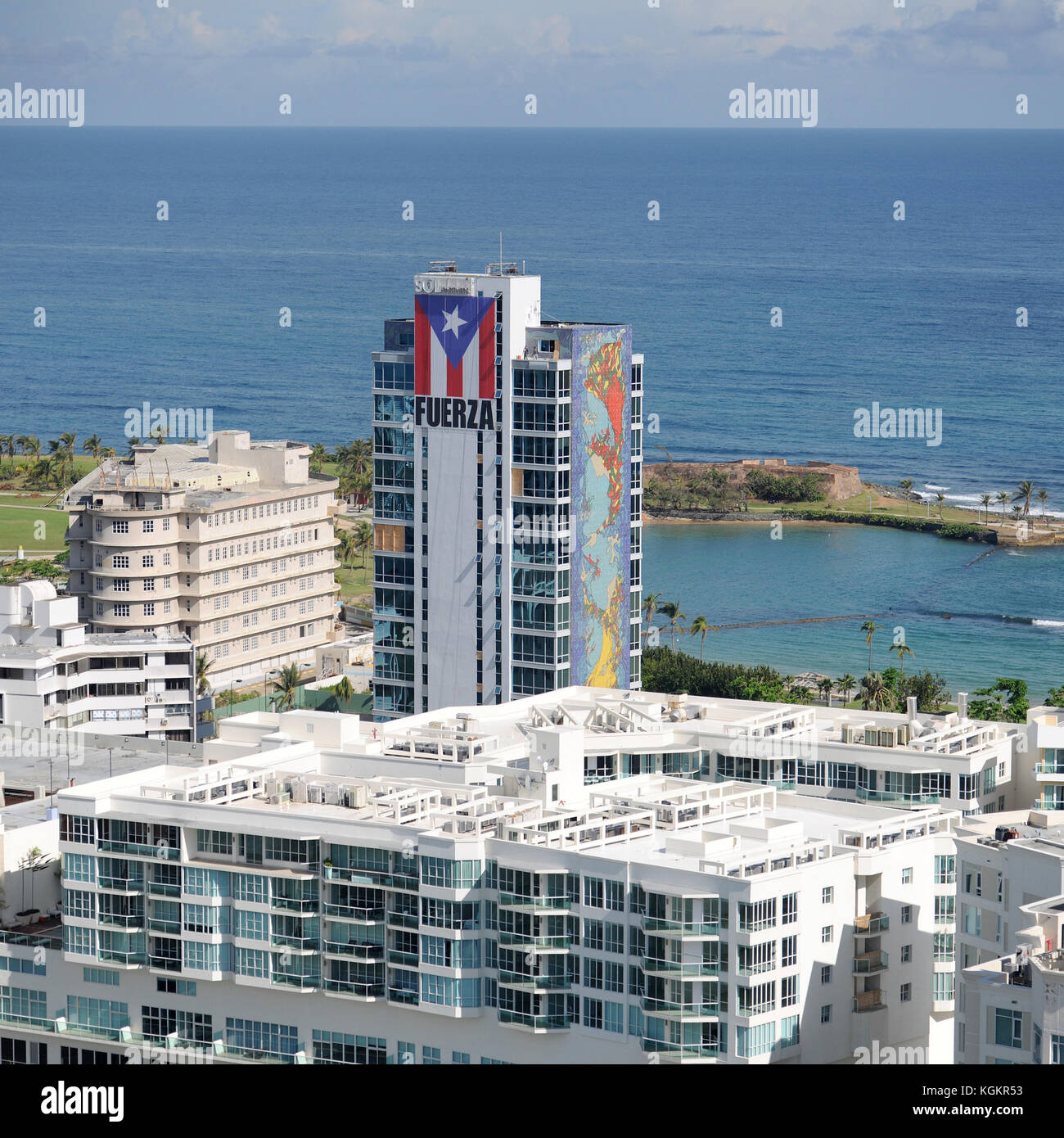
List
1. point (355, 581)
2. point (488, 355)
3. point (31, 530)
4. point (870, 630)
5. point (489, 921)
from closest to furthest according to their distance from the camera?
point (489, 921), point (488, 355), point (870, 630), point (355, 581), point (31, 530)

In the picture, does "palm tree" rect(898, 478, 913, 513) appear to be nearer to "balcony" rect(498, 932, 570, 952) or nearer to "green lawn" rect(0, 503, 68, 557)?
"green lawn" rect(0, 503, 68, 557)

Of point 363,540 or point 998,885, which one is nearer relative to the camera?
point 998,885

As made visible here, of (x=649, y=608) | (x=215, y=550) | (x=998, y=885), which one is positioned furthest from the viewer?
(x=649, y=608)

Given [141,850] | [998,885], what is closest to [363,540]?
[141,850]

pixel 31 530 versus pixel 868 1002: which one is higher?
pixel 31 530

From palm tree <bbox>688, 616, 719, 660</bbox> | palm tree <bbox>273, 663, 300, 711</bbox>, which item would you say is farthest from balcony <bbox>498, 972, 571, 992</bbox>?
palm tree <bbox>688, 616, 719, 660</bbox>

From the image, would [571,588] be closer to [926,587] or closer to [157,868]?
[157,868]

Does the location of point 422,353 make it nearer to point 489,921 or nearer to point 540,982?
point 489,921
